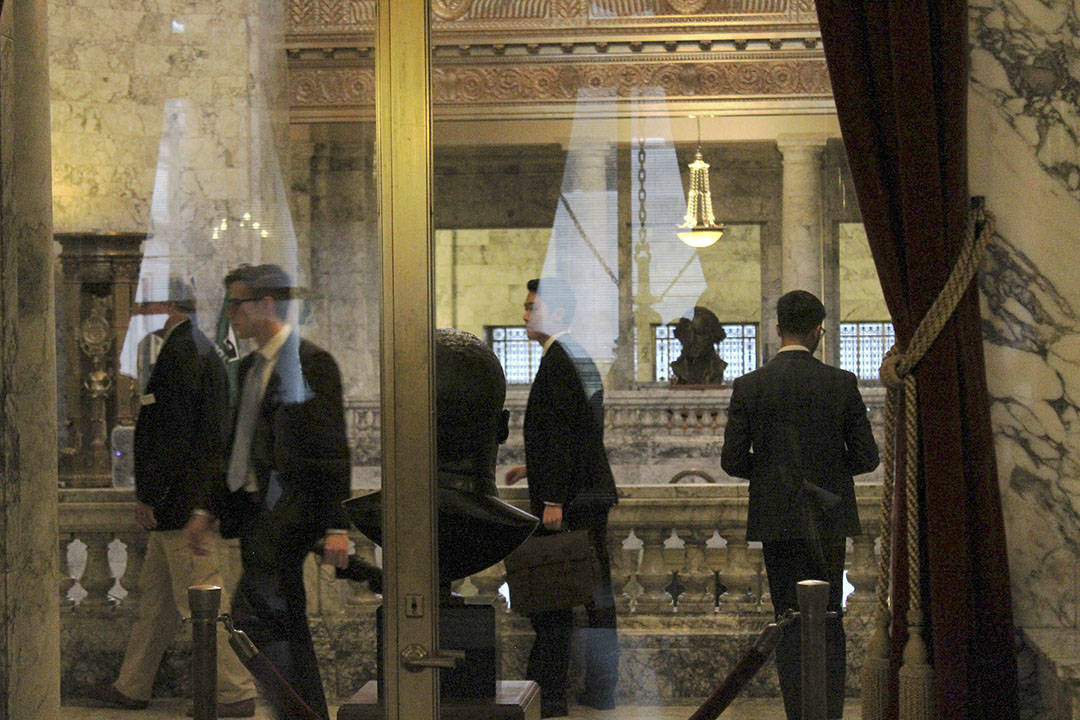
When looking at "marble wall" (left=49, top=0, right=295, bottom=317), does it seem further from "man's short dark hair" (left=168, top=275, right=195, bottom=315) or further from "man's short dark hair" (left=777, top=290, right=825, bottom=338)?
"man's short dark hair" (left=777, top=290, right=825, bottom=338)

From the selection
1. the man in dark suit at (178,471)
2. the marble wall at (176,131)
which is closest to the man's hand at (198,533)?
the man in dark suit at (178,471)

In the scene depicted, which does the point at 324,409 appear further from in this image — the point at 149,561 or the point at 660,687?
the point at 660,687

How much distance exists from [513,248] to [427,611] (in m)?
1.00

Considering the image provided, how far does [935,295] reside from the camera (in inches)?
115

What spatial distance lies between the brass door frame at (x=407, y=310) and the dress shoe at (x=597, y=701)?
48 cm

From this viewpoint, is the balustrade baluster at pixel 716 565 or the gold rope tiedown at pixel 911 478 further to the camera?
the balustrade baluster at pixel 716 565

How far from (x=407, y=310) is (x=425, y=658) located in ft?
2.98

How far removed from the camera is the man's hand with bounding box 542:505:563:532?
3379mm

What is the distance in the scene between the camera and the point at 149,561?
3576 mm

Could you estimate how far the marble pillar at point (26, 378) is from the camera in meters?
3.26

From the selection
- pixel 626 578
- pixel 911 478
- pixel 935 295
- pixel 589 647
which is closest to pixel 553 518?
pixel 626 578

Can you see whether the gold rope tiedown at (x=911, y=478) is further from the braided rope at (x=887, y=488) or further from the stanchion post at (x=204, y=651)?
the stanchion post at (x=204, y=651)

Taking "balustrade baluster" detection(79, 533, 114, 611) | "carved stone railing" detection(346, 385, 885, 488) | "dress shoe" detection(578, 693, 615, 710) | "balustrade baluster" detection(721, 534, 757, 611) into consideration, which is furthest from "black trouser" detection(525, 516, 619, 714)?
"balustrade baluster" detection(79, 533, 114, 611)

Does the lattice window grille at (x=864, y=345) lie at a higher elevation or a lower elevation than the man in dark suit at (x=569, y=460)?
higher
